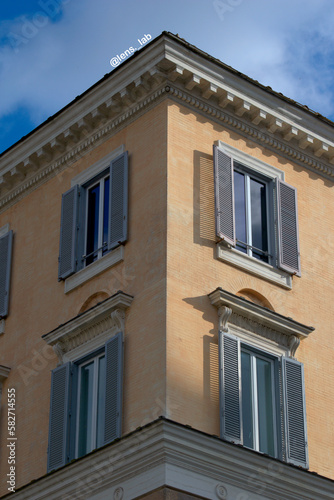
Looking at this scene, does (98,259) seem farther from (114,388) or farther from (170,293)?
(114,388)

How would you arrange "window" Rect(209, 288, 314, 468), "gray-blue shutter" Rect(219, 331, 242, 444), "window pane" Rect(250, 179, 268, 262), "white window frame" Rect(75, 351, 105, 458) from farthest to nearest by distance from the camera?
1. "window pane" Rect(250, 179, 268, 262)
2. "white window frame" Rect(75, 351, 105, 458)
3. "window" Rect(209, 288, 314, 468)
4. "gray-blue shutter" Rect(219, 331, 242, 444)

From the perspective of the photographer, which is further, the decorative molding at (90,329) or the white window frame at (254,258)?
the white window frame at (254,258)

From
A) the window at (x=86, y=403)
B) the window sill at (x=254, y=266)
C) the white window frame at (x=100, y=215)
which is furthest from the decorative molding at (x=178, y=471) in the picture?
the white window frame at (x=100, y=215)

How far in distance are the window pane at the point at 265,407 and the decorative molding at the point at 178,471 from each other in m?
1.05

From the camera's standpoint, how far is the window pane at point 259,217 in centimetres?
2238

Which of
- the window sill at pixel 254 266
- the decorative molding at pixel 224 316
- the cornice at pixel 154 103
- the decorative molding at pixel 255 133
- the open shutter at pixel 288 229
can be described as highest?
the cornice at pixel 154 103

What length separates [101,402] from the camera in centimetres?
2048

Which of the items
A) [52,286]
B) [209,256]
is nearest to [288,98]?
[209,256]

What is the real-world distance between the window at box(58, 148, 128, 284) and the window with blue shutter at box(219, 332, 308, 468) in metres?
3.25

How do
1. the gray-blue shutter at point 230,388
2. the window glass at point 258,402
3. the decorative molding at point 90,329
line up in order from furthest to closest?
the decorative molding at point 90,329 < the window glass at point 258,402 < the gray-blue shutter at point 230,388

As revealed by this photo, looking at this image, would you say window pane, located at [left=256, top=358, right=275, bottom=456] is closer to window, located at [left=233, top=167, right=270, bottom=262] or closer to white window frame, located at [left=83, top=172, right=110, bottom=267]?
window, located at [left=233, top=167, right=270, bottom=262]

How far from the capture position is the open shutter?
2225 centimetres

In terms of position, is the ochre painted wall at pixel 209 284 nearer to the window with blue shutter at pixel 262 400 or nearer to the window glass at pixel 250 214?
the window with blue shutter at pixel 262 400

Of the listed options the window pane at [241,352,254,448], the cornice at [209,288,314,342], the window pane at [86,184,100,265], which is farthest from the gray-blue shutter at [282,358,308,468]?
the window pane at [86,184,100,265]
